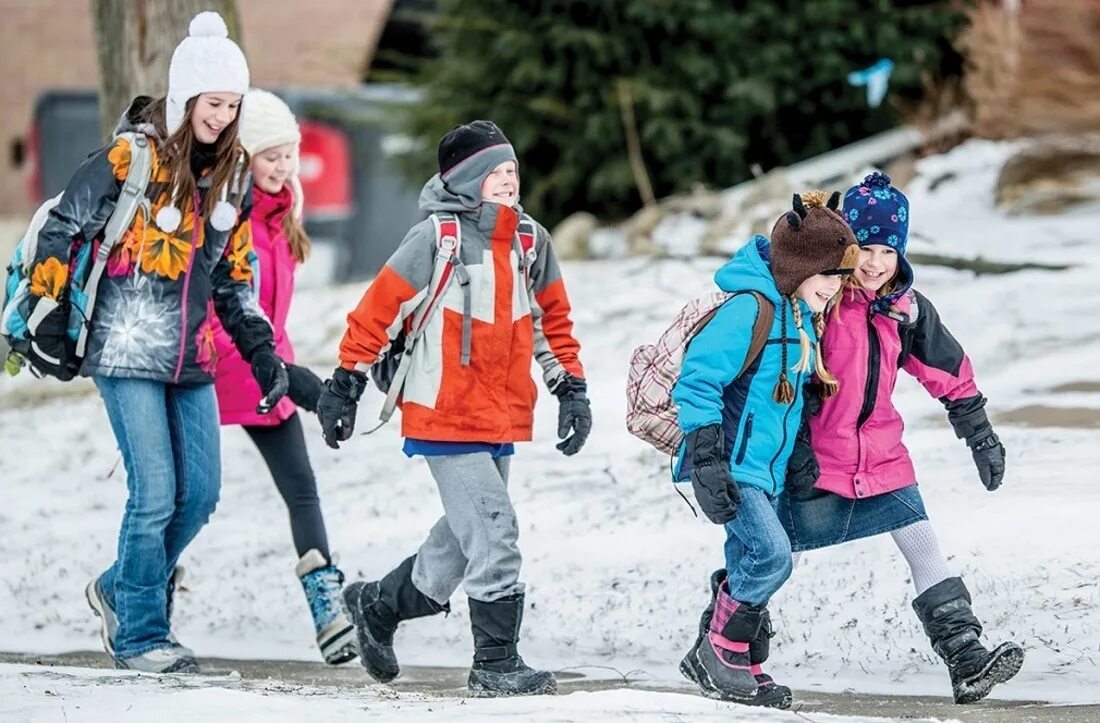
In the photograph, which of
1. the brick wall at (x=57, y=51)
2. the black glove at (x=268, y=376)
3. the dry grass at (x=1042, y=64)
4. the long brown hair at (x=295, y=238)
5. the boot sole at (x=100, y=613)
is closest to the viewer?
the black glove at (x=268, y=376)

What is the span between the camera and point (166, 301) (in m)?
5.66

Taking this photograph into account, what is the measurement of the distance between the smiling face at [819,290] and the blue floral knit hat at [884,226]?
0.64 feet

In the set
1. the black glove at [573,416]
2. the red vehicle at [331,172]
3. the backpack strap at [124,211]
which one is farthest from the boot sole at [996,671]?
the red vehicle at [331,172]

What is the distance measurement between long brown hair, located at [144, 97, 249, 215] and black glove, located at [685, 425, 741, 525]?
1800mm

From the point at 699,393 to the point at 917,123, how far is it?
7981 millimetres

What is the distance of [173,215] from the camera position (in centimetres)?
562

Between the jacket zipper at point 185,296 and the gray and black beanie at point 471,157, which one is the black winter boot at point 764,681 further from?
the jacket zipper at point 185,296

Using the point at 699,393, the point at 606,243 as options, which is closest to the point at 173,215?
the point at 699,393

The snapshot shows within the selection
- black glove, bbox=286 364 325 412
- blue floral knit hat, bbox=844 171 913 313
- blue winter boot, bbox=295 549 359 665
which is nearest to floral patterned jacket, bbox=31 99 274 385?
black glove, bbox=286 364 325 412

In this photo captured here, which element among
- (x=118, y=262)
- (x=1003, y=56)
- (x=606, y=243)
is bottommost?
(x=606, y=243)

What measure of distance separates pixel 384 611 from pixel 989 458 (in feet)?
6.35

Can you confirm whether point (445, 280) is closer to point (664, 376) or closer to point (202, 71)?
point (664, 376)

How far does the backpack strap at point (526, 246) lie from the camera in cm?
539

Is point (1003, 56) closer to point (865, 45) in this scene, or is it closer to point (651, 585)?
point (865, 45)
